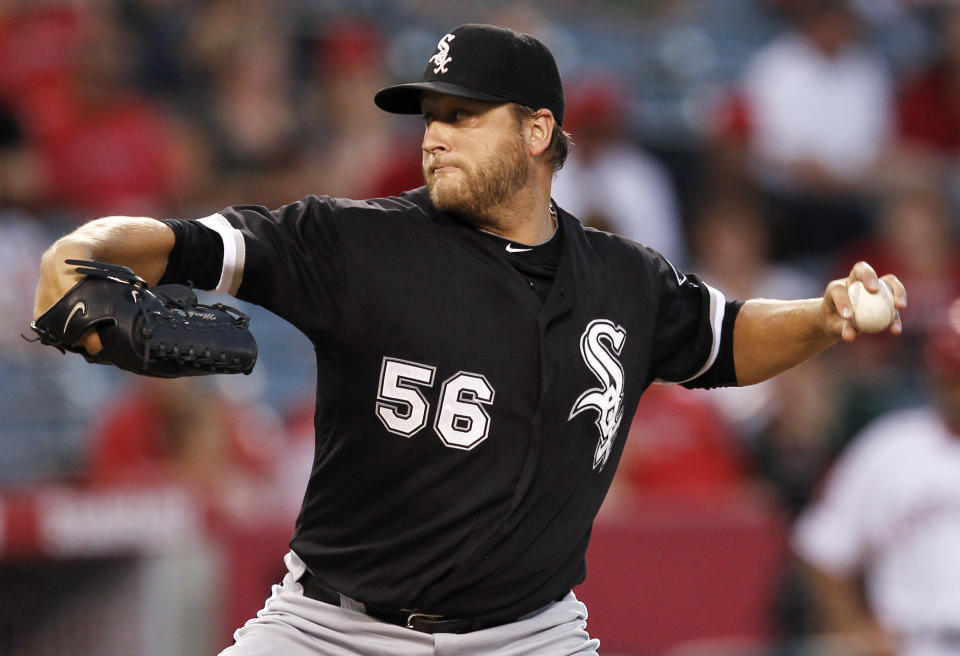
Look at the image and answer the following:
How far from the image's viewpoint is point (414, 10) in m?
10.5

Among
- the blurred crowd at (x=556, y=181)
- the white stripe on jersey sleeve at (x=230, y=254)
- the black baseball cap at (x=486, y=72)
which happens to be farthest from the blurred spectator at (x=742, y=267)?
the white stripe on jersey sleeve at (x=230, y=254)

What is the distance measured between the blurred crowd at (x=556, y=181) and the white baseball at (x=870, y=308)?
348cm


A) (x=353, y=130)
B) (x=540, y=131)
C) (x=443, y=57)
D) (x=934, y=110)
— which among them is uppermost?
(x=934, y=110)

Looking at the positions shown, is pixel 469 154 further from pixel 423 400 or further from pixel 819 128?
pixel 819 128

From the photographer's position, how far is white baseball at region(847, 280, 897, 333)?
3.76 meters

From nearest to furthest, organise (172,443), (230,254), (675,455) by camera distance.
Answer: (230,254)
(172,443)
(675,455)

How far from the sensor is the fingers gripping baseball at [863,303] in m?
3.76

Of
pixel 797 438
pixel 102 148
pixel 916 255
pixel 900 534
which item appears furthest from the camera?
pixel 916 255

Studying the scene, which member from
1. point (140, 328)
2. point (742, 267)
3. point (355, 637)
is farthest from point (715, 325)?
point (742, 267)

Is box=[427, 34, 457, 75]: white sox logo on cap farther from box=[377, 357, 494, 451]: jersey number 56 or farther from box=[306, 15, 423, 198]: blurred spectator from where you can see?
box=[306, 15, 423, 198]: blurred spectator

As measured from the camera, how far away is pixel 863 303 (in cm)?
377

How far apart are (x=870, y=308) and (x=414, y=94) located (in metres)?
1.23

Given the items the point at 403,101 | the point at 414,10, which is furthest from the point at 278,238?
the point at 414,10

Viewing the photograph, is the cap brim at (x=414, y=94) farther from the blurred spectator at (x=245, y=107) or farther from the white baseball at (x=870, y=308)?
the blurred spectator at (x=245, y=107)
